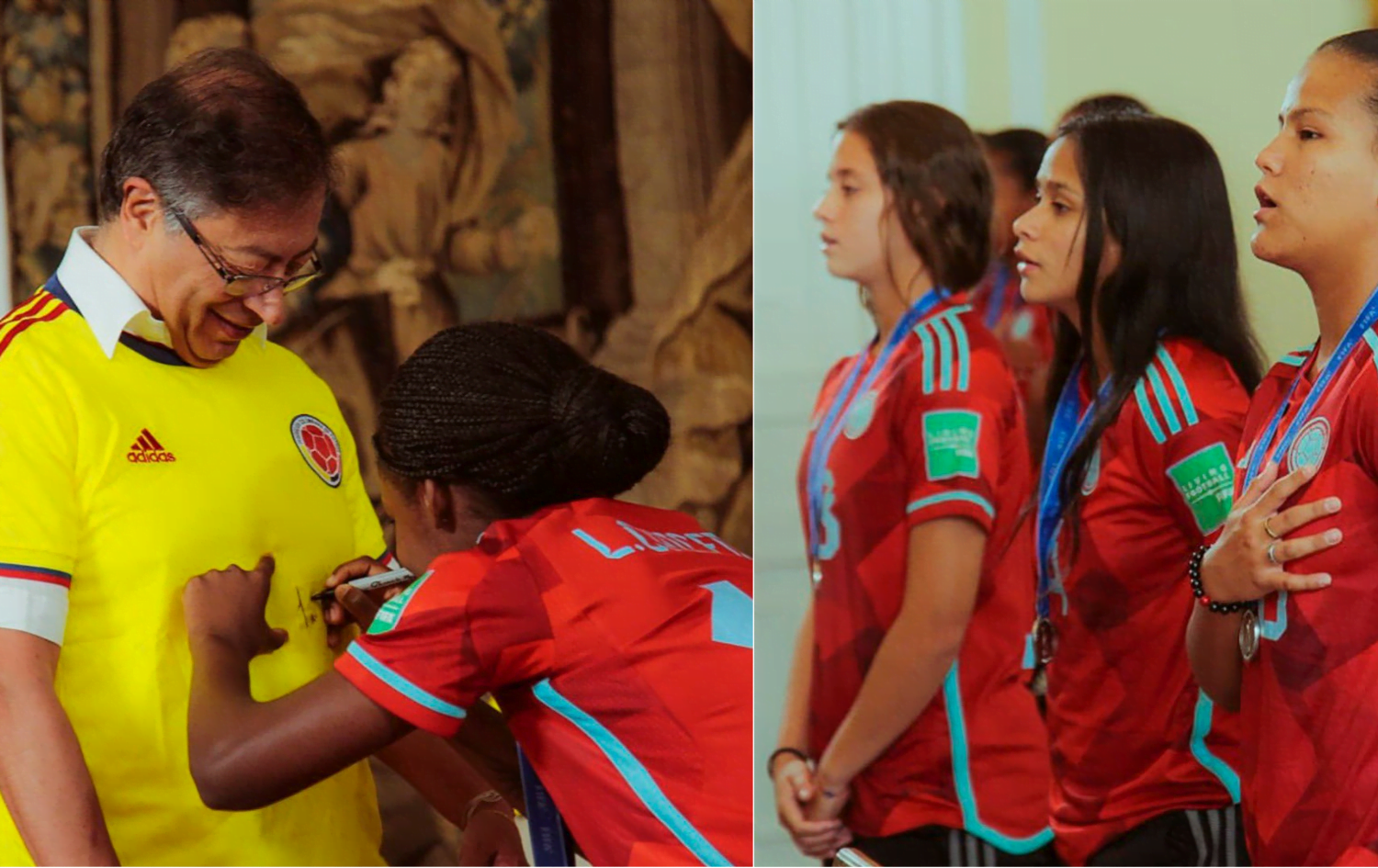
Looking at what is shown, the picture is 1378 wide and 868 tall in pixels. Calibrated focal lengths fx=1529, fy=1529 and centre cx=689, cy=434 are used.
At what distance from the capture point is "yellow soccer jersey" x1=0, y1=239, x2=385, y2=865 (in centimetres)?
160

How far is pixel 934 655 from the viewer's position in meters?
1.56

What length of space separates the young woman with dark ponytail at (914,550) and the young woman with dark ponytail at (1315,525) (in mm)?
205

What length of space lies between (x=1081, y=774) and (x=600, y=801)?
0.49m

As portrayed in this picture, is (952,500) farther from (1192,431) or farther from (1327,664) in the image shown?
(1327,664)

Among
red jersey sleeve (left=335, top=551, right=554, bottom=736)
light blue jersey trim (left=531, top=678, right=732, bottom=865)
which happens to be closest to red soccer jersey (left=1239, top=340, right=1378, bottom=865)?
light blue jersey trim (left=531, top=678, right=732, bottom=865)

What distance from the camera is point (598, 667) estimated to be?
1.53 m

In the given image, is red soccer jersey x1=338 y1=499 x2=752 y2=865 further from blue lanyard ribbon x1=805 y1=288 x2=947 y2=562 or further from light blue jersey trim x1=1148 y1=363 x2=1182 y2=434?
light blue jersey trim x1=1148 y1=363 x2=1182 y2=434

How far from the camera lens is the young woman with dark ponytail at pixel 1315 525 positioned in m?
1.36

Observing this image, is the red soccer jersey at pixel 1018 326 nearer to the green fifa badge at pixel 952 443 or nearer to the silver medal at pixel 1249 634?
the green fifa badge at pixel 952 443

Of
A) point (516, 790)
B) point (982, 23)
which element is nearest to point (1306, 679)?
point (982, 23)

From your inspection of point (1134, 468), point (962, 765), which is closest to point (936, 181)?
point (1134, 468)

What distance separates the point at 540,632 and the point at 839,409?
40 centimetres

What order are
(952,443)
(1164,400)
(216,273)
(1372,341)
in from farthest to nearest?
(216,273), (952,443), (1164,400), (1372,341)

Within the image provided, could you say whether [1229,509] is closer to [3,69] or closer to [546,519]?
[546,519]
